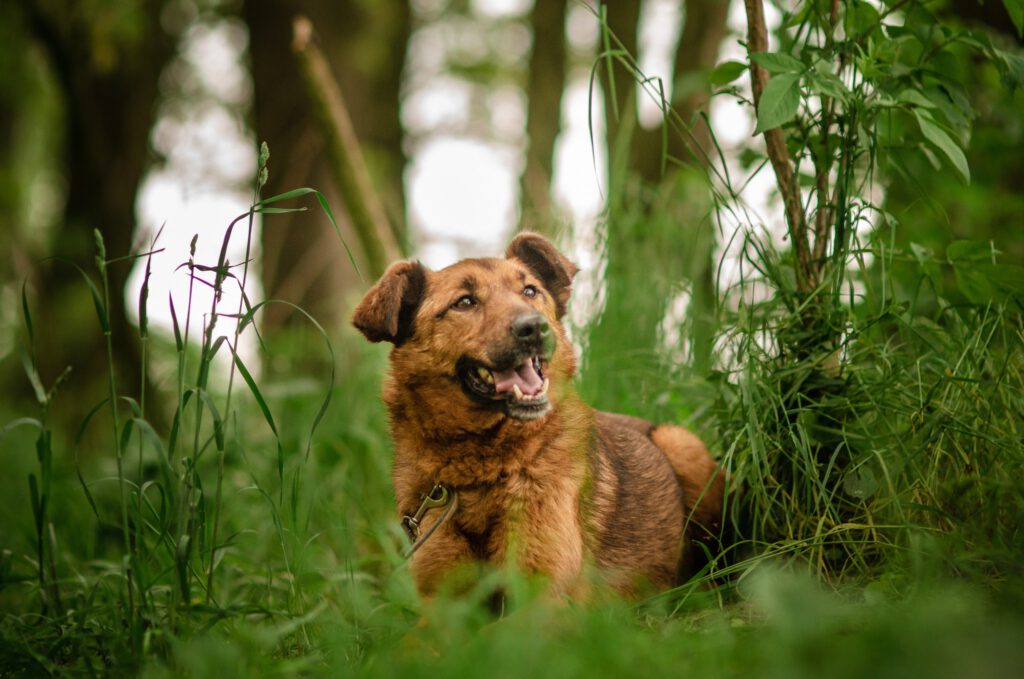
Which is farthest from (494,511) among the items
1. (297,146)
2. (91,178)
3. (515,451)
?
(91,178)

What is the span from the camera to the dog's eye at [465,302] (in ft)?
12.2

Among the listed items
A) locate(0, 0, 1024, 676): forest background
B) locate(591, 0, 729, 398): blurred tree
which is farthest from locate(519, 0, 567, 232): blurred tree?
locate(591, 0, 729, 398): blurred tree

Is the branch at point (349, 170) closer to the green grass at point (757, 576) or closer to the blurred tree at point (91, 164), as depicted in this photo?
the blurred tree at point (91, 164)

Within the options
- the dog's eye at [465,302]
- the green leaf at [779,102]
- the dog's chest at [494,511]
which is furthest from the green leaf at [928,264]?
the dog's eye at [465,302]

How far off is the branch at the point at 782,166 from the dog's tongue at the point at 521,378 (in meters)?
1.22

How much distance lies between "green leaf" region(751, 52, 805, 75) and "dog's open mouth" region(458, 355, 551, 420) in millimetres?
1475

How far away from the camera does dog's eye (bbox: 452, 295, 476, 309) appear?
12.2 feet

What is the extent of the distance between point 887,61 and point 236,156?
48.6 ft

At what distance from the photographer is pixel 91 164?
9.76 meters

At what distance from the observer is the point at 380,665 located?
6.97 feet

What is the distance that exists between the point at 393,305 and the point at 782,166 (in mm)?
1811

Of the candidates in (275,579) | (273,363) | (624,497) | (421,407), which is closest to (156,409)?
(273,363)

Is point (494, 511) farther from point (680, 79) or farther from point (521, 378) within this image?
point (680, 79)

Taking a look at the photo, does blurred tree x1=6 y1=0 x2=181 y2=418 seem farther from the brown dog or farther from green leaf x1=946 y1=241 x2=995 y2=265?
green leaf x1=946 y1=241 x2=995 y2=265
